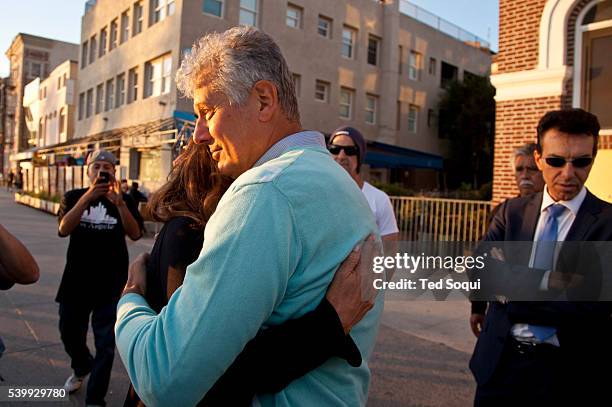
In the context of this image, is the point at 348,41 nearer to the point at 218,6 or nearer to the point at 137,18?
the point at 218,6

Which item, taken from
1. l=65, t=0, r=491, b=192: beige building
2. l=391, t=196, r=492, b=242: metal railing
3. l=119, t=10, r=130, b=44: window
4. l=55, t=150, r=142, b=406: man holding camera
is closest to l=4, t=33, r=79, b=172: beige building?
l=65, t=0, r=491, b=192: beige building

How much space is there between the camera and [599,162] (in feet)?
25.5

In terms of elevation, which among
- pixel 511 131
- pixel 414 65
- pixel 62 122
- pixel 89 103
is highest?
pixel 414 65

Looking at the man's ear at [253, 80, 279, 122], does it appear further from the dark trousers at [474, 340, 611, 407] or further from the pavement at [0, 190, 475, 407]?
the pavement at [0, 190, 475, 407]

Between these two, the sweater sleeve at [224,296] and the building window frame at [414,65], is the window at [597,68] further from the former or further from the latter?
the building window frame at [414,65]

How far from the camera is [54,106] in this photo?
37.6 meters

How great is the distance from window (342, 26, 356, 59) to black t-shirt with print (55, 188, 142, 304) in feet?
72.6

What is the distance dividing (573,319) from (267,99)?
1.64 metres

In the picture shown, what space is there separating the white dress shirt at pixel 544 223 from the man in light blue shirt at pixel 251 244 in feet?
3.57

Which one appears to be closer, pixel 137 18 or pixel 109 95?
pixel 137 18

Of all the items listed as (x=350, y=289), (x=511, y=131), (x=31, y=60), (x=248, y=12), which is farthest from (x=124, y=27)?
(x=31, y=60)

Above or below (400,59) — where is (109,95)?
below

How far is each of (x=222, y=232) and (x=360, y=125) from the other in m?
25.0

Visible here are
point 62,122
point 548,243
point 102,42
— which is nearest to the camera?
point 548,243
